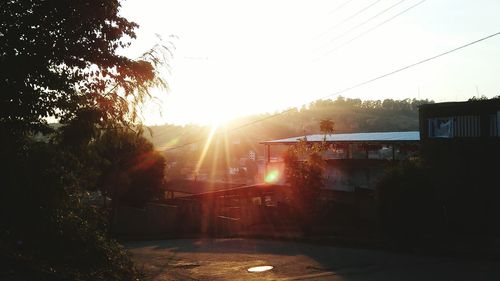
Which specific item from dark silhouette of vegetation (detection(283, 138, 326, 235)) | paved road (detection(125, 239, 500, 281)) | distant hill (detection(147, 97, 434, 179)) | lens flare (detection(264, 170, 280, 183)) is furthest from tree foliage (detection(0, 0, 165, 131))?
distant hill (detection(147, 97, 434, 179))

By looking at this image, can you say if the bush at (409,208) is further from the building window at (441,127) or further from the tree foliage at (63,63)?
the tree foliage at (63,63)

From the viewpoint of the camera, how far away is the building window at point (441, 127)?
2281 cm

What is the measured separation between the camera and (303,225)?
77.8 ft

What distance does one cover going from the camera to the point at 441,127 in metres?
23.3

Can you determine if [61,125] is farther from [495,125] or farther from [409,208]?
[495,125]

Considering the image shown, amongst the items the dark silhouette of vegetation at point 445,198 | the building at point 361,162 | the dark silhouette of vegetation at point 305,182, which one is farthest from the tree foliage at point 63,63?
the building at point 361,162

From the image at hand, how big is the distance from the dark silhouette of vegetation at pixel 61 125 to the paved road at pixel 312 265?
2780 millimetres

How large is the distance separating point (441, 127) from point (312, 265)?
39.1 ft

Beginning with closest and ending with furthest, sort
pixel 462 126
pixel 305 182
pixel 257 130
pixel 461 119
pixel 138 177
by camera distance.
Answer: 1. pixel 462 126
2. pixel 461 119
3. pixel 305 182
4. pixel 138 177
5. pixel 257 130

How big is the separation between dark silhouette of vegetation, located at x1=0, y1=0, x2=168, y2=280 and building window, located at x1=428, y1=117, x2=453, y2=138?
16034 millimetres

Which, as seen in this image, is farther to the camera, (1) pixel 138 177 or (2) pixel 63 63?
(1) pixel 138 177

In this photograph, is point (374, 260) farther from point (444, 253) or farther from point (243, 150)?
point (243, 150)

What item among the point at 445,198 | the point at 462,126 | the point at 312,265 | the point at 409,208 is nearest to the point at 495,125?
the point at 462,126

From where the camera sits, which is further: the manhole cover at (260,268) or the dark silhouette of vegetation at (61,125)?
the manhole cover at (260,268)
